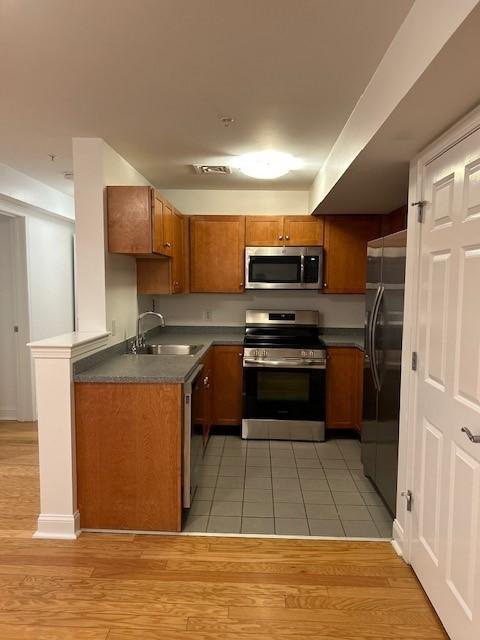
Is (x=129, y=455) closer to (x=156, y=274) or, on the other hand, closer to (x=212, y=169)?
(x=156, y=274)

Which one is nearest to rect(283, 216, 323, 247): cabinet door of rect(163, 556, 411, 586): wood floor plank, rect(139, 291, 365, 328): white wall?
rect(139, 291, 365, 328): white wall

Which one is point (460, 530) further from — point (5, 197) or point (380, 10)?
point (5, 197)

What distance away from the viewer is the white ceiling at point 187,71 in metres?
1.61

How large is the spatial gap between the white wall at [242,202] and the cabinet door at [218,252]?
248 millimetres

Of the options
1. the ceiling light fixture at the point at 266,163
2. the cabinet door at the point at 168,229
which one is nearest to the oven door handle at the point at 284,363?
the cabinet door at the point at 168,229

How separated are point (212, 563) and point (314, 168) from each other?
2972mm

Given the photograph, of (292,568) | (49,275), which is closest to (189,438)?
(292,568)

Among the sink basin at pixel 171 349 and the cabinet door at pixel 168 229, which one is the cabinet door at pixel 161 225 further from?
the sink basin at pixel 171 349

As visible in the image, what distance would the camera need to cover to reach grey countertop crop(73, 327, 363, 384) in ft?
8.01

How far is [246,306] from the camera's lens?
4660 millimetres

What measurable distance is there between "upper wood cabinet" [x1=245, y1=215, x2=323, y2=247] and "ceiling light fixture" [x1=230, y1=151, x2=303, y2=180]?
0.78m

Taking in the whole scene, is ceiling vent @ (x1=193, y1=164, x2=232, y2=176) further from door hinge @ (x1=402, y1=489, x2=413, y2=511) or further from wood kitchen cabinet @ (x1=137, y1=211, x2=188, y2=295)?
door hinge @ (x1=402, y1=489, x2=413, y2=511)

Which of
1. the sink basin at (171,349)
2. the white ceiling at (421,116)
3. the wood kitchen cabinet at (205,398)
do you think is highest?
the white ceiling at (421,116)

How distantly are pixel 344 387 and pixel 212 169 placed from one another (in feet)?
7.53
